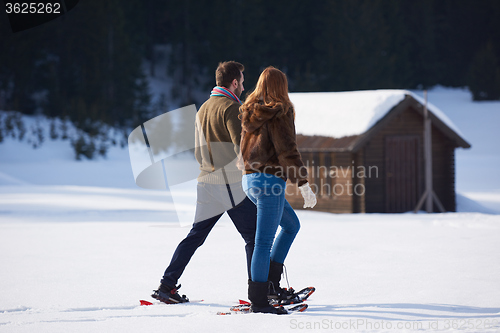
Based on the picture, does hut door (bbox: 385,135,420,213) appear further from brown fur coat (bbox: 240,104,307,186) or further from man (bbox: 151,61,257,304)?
brown fur coat (bbox: 240,104,307,186)

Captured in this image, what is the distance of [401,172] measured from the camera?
48.6 feet

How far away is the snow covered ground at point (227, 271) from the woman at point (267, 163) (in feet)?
1.21

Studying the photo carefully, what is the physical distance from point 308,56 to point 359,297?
3604 cm

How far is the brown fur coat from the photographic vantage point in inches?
163

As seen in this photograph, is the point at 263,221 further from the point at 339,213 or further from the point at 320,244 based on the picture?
the point at 339,213

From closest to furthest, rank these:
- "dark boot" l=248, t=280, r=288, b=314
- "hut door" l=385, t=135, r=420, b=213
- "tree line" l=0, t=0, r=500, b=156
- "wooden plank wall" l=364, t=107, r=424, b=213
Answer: "dark boot" l=248, t=280, r=288, b=314
"wooden plank wall" l=364, t=107, r=424, b=213
"hut door" l=385, t=135, r=420, b=213
"tree line" l=0, t=0, r=500, b=156

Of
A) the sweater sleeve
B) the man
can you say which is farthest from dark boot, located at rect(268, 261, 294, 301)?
the sweater sleeve

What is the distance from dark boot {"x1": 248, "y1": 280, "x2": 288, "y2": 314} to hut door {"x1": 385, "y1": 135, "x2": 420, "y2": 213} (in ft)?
35.4

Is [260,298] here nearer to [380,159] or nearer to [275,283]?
[275,283]

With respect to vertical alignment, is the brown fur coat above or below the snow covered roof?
below

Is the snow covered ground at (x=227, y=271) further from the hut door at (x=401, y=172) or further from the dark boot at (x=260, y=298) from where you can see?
the hut door at (x=401, y=172)

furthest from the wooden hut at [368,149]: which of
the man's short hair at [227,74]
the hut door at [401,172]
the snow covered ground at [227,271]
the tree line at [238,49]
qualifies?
the tree line at [238,49]

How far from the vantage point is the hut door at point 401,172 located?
14648 millimetres

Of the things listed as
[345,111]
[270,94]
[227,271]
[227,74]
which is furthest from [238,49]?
[270,94]
